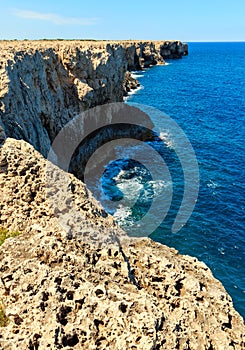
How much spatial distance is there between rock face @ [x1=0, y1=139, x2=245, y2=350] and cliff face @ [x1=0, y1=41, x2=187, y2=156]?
844 cm

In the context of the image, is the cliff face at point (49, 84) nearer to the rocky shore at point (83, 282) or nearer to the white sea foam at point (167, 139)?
the rocky shore at point (83, 282)

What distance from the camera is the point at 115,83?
63.7 meters

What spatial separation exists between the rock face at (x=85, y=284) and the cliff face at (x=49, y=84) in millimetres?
8441

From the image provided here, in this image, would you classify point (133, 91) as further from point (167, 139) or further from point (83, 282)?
point (83, 282)

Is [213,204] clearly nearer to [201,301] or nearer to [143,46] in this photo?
[201,301]

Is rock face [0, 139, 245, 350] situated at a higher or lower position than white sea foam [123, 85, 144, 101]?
lower

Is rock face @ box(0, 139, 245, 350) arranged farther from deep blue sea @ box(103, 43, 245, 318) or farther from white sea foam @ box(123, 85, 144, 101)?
white sea foam @ box(123, 85, 144, 101)

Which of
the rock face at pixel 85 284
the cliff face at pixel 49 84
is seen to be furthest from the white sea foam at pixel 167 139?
the rock face at pixel 85 284

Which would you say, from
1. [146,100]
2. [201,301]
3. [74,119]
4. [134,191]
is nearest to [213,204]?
[134,191]

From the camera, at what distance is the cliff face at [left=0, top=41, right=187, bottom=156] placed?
81.1 feet

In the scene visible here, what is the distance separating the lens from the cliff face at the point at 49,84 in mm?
24734

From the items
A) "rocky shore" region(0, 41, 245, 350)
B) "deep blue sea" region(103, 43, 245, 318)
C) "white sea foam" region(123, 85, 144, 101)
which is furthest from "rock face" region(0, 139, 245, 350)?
"white sea foam" region(123, 85, 144, 101)

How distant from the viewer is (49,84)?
129ft

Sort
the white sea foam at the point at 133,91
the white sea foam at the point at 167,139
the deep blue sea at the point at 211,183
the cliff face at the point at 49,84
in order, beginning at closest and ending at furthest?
the cliff face at the point at 49,84 → the deep blue sea at the point at 211,183 → the white sea foam at the point at 167,139 → the white sea foam at the point at 133,91
